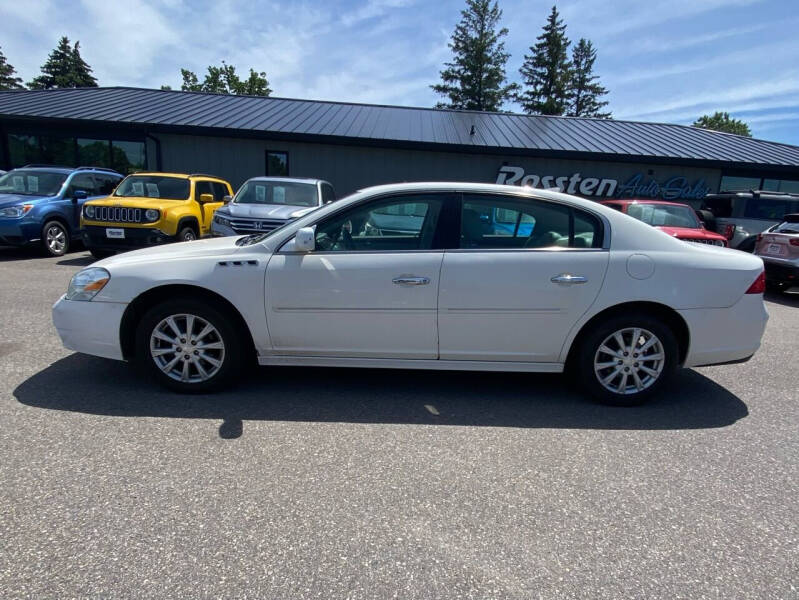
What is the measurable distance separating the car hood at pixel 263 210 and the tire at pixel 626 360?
19.4ft

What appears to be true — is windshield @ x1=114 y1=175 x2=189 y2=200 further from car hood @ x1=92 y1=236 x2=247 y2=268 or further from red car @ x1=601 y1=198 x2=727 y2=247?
red car @ x1=601 y1=198 x2=727 y2=247

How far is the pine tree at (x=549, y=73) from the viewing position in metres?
43.6

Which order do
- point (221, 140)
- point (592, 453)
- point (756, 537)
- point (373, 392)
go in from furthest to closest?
point (221, 140), point (373, 392), point (592, 453), point (756, 537)

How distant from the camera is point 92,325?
343 centimetres

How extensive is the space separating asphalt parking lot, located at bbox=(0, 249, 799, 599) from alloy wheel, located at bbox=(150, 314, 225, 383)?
0.24m

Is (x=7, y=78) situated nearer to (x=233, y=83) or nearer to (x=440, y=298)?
(x=233, y=83)

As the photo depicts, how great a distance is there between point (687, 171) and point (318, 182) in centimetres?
1352

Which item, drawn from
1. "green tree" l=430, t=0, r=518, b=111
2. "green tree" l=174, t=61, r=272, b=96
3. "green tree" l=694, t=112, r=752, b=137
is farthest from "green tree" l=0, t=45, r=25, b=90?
"green tree" l=694, t=112, r=752, b=137

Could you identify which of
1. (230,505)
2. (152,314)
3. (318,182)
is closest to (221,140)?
(318,182)

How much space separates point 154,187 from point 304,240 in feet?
25.2

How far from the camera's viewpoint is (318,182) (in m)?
9.58

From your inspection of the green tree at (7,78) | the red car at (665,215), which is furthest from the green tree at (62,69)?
the red car at (665,215)

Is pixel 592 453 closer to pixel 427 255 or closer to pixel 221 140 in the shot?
pixel 427 255

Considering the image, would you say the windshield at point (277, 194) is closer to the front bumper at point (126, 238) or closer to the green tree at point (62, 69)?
the front bumper at point (126, 238)
